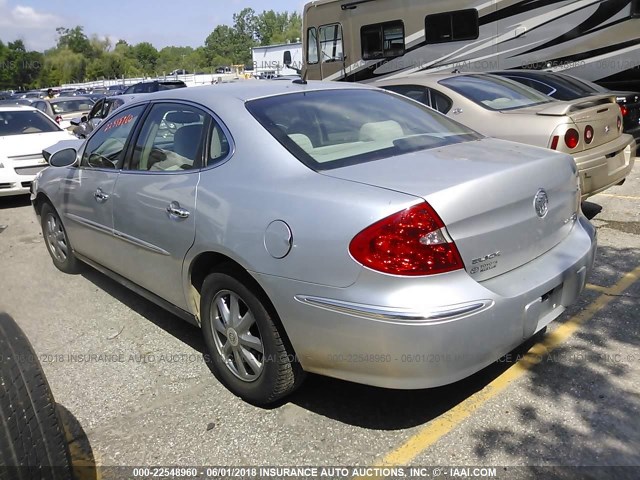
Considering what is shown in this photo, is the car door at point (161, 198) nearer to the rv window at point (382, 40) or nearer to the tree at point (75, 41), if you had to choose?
the rv window at point (382, 40)

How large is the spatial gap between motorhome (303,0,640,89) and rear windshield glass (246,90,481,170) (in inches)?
275

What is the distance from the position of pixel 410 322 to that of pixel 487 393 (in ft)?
3.45

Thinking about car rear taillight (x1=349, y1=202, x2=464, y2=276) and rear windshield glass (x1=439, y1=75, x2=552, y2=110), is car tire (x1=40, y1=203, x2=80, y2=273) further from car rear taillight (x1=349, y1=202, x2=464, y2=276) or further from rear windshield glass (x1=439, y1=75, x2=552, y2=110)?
rear windshield glass (x1=439, y1=75, x2=552, y2=110)

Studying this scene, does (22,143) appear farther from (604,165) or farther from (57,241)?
(604,165)

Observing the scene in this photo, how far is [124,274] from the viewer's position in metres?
3.99

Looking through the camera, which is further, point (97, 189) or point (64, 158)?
point (64, 158)

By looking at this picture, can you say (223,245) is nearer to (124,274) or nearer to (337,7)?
(124,274)

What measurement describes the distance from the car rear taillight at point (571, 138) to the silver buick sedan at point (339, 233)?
2.06 metres

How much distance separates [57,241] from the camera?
5215 mm

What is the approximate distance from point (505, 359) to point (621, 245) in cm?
250

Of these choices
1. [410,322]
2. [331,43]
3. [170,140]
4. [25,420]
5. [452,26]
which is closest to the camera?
[25,420]

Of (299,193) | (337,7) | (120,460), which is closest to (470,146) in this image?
(299,193)

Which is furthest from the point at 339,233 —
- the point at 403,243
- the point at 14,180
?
the point at 14,180

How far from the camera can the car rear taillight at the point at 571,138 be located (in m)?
5.21
